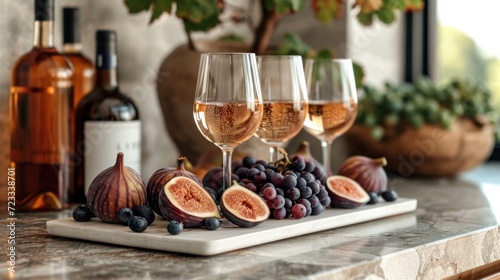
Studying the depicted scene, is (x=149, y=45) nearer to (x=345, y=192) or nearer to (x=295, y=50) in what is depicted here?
(x=295, y=50)

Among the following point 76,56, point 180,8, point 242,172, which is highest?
point 180,8

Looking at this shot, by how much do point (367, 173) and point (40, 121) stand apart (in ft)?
Result: 2.14

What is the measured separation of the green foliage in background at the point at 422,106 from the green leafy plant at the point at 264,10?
33 centimetres

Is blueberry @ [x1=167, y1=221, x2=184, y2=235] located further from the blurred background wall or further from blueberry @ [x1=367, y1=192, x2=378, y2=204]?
the blurred background wall

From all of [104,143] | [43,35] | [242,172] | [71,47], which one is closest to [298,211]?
[242,172]

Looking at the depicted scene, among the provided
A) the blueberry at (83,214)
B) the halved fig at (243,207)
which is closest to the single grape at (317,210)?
the halved fig at (243,207)

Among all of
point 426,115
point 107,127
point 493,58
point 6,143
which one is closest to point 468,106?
point 426,115

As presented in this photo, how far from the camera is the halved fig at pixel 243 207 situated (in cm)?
Result: 123

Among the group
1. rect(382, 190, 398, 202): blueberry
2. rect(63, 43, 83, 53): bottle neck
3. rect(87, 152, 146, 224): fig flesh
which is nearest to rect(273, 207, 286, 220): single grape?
rect(87, 152, 146, 224): fig flesh

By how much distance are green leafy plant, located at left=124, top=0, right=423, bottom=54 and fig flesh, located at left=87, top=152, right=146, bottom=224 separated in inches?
24.7

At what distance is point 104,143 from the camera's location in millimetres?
1659

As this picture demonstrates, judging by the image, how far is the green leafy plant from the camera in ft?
5.92

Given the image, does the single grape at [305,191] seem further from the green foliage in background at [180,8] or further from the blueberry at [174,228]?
the green foliage in background at [180,8]

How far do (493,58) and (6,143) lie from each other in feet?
5.52
